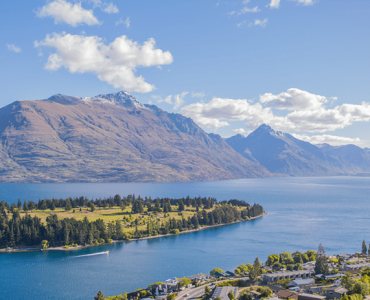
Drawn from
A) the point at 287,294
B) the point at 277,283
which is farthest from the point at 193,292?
the point at 277,283

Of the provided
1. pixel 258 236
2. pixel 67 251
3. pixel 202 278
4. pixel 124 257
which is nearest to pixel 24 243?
pixel 67 251

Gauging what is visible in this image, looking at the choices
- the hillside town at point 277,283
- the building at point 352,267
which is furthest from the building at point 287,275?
the building at point 352,267

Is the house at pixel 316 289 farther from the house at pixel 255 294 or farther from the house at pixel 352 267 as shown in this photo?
the house at pixel 352 267

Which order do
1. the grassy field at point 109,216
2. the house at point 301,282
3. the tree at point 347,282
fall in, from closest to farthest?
1. the tree at point 347,282
2. the house at point 301,282
3. the grassy field at point 109,216

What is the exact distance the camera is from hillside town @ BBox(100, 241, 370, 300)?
72062 mm

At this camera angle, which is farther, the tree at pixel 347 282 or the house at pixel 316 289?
the house at pixel 316 289

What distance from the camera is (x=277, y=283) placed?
8562cm

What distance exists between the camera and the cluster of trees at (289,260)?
98769 mm

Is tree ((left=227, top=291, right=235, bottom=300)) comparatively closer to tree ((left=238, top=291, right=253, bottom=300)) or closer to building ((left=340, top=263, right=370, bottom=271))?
tree ((left=238, top=291, right=253, bottom=300))

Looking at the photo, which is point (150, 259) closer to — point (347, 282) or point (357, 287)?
point (347, 282)

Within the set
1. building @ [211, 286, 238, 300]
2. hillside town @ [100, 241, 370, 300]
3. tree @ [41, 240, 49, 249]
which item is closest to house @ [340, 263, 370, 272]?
hillside town @ [100, 241, 370, 300]

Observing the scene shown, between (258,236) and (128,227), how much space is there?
65.8 m

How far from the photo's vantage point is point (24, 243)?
13675 cm

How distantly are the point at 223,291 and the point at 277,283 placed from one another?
60.7ft
